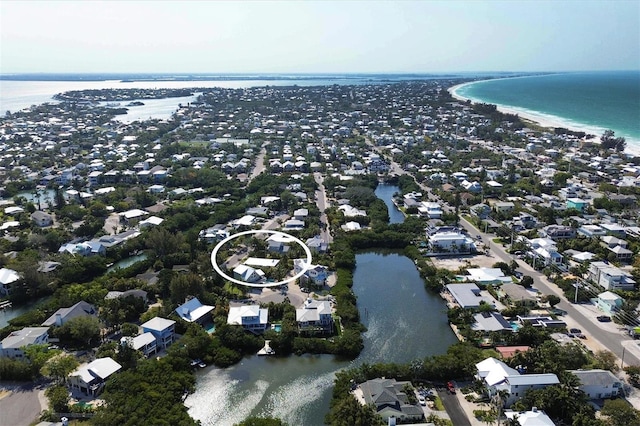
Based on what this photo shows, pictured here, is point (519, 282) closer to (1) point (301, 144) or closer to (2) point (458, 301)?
(2) point (458, 301)

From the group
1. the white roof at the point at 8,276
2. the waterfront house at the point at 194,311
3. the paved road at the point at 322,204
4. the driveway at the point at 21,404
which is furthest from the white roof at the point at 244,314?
the white roof at the point at 8,276

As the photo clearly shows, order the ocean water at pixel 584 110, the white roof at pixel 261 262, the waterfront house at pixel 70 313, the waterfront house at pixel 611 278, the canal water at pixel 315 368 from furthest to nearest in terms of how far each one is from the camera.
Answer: the ocean water at pixel 584 110, the white roof at pixel 261 262, the waterfront house at pixel 611 278, the waterfront house at pixel 70 313, the canal water at pixel 315 368

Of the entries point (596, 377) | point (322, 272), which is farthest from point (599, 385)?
point (322, 272)

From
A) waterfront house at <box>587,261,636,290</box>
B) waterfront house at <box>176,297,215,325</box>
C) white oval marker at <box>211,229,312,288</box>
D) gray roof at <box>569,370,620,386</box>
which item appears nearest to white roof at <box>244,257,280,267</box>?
white oval marker at <box>211,229,312,288</box>

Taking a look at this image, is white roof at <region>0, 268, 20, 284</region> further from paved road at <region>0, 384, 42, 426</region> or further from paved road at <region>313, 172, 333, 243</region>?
paved road at <region>313, 172, 333, 243</region>

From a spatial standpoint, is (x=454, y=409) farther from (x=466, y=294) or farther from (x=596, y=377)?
(x=466, y=294)

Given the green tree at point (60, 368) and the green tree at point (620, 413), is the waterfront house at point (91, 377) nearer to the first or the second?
the green tree at point (60, 368)

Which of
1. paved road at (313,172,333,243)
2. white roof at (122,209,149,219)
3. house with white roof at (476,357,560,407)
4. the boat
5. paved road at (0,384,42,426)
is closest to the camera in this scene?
paved road at (0,384,42,426)
